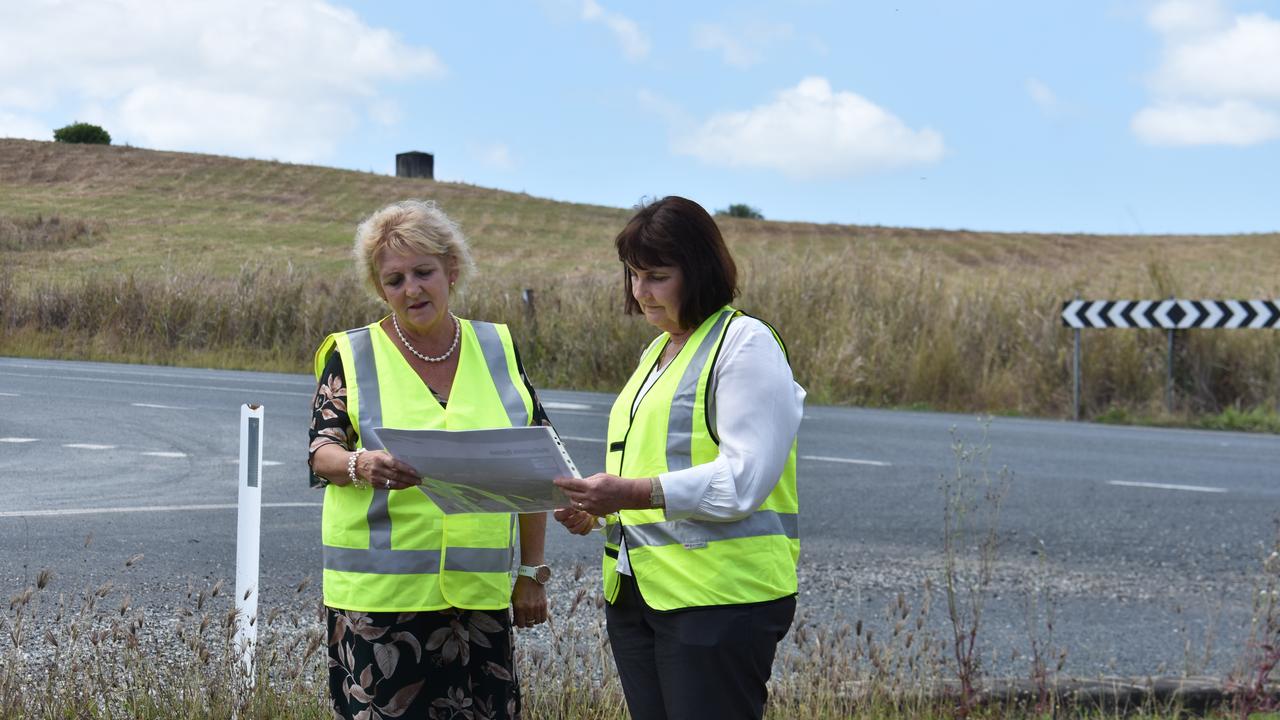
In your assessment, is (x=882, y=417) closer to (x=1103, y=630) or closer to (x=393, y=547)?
(x=1103, y=630)

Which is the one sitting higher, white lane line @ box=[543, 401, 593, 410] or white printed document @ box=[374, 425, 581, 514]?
white printed document @ box=[374, 425, 581, 514]

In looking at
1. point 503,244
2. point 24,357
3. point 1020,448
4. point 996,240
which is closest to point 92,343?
point 24,357

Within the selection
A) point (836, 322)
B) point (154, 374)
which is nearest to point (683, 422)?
point (836, 322)

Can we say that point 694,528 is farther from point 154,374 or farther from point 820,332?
point 154,374

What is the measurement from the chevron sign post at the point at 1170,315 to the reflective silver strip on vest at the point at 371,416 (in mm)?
14474

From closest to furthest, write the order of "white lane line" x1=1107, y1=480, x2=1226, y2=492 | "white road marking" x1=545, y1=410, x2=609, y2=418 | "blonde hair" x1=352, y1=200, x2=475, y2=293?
1. "blonde hair" x1=352, y1=200, x2=475, y2=293
2. "white lane line" x1=1107, y1=480, x2=1226, y2=492
3. "white road marking" x1=545, y1=410, x2=609, y2=418

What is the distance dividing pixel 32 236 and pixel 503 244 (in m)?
16.9

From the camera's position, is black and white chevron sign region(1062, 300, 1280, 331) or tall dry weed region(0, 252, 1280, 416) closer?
black and white chevron sign region(1062, 300, 1280, 331)

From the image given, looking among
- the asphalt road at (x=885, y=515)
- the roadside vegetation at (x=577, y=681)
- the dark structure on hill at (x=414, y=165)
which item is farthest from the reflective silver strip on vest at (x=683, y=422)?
the dark structure on hill at (x=414, y=165)

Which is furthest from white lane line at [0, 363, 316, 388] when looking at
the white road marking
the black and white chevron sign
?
the black and white chevron sign

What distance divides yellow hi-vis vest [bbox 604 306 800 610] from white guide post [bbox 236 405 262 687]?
1.56 metres

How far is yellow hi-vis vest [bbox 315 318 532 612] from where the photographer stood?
289 cm

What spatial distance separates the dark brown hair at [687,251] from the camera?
2762mm

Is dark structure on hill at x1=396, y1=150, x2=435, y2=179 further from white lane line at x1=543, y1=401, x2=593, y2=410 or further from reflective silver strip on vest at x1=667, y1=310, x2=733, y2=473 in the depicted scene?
reflective silver strip on vest at x1=667, y1=310, x2=733, y2=473
